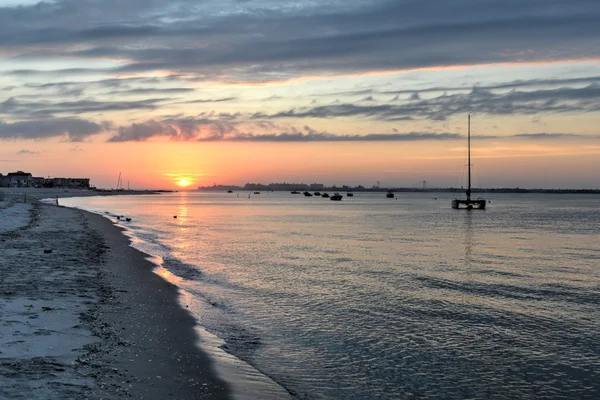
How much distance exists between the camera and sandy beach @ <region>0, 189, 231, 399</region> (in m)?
8.37

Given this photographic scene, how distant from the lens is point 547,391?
10266mm

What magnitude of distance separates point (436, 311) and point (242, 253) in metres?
19.2

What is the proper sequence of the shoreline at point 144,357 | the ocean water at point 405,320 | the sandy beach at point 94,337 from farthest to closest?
the ocean water at point 405,320 < the shoreline at point 144,357 < the sandy beach at point 94,337

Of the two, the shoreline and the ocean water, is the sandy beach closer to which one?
the shoreline

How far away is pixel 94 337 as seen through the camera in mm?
11148

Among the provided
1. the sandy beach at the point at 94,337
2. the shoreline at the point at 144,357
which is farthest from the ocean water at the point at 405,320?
the sandy beach at the point at 94,337

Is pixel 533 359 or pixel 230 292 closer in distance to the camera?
pixel 533 359

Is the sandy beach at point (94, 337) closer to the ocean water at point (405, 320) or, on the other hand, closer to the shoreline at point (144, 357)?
the shoreline at point (144, 357)

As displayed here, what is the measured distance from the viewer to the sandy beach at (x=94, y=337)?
837cm

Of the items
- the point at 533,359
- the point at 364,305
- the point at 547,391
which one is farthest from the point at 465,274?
the point at 547,391

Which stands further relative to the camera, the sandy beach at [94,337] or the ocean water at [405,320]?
the ocean water at [405,320]

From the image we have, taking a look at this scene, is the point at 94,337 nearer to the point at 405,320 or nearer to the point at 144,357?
the point at 144,357

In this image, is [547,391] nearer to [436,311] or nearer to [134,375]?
[436,311]

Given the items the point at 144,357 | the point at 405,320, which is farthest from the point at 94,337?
the point at 405,320
